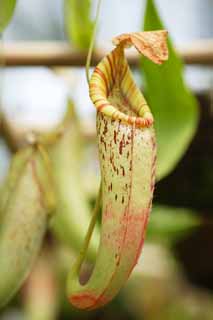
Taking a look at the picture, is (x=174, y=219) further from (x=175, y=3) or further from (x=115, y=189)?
(x=175, y=3)

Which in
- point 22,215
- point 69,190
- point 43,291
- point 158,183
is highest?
point 22,215

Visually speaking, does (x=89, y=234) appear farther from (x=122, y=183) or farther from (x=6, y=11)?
(x=6, y=11)

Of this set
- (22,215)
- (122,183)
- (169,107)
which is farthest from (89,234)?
(169,107)

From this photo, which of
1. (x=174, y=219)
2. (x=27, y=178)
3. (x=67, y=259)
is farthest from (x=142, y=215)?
(x=67, y=259)

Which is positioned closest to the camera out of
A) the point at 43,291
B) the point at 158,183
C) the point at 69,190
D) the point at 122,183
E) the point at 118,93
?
the point at 122,183

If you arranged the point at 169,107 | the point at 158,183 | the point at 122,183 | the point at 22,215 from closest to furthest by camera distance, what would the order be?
1. the point at 122,183
2. the point at 22,215
3. the point at 169,107
4. the point at 158,183

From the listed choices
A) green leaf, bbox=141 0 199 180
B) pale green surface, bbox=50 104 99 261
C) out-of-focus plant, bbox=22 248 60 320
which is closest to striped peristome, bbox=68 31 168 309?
green leaf, bbox=141 0 199 180

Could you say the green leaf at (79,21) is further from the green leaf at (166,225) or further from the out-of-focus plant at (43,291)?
the out-of-focus plant at (43,291)
